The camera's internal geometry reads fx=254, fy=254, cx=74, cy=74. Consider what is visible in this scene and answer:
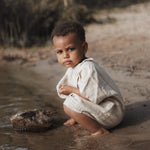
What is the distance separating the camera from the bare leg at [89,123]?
94.9 inches

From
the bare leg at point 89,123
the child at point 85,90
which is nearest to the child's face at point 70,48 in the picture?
the child at point 85,90

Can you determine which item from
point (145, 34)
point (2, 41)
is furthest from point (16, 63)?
point (145, 34)

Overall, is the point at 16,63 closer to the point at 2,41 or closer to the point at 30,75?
the point at 30,75

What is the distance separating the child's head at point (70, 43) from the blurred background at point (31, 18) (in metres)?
5.03

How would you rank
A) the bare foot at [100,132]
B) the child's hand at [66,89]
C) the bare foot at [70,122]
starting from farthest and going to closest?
the bare foot at [70,122] < the child's hand at [66,89] < the bare foot at [100,132]

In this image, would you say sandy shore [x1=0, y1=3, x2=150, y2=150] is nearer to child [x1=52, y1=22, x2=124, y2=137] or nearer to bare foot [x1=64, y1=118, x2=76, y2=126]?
bare foot [x1=64, y1=118, x2=76, y2=126]

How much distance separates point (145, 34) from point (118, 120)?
4575 mm

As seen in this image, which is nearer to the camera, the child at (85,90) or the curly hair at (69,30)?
the child at (85,90)

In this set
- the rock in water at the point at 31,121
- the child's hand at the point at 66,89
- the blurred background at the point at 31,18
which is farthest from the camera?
the blurred background at the point at 31,18

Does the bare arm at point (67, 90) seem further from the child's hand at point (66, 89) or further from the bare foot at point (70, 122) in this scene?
the bare foot at point (70, 122)

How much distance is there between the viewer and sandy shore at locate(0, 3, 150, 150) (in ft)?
7.74

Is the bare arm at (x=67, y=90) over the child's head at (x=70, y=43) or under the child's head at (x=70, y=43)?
under

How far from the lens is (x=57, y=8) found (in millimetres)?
8453

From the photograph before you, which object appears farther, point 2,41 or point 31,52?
point 2,41
